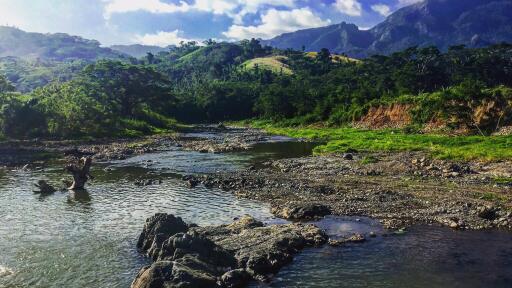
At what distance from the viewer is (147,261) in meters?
30.4

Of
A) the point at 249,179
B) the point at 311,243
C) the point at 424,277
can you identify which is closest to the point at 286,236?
the point at 311,243

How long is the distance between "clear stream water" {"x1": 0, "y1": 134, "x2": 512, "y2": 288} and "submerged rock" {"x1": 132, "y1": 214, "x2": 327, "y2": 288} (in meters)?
1.13

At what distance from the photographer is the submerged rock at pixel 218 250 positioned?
82.7 ft

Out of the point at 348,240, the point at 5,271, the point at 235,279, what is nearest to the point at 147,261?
the point at 235,279

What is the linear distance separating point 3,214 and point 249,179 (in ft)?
89.4

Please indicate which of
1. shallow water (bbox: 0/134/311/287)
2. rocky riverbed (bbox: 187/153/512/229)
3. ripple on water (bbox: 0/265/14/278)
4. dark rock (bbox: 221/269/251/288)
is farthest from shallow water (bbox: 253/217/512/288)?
ripple on water (bbox: 0/265/14/278)

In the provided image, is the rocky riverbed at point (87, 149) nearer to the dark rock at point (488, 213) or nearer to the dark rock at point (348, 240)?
the dark rock at point (348, 240)

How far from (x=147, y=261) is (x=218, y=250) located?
5.17m

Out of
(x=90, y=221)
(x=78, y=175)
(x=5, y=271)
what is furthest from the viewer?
(x=78, y=175)

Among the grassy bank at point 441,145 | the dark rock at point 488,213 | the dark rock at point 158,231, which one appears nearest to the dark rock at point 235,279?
the dark rock at point 158,231

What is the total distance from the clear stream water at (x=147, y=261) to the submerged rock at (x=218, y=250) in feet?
3.70

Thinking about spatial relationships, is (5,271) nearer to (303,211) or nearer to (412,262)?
(303,211)

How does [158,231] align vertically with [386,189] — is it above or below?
above

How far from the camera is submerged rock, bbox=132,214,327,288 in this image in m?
25.2
